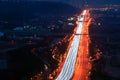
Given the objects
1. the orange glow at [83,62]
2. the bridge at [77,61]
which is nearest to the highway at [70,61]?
the bridge at [77,61]

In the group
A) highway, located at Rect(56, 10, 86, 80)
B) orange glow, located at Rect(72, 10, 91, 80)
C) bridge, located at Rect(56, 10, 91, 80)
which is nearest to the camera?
orange glow, located at Rect(72, 10, 91, 80)

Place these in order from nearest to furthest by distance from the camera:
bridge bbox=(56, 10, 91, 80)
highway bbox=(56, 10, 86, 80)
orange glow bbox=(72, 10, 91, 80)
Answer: orange glow bbox=(72, 10, 91, 80) → bridge bbox=(56, 10, 91, 80) → highway bbox=(56, 10, 86, 80)

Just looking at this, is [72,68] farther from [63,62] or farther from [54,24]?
[54,24]

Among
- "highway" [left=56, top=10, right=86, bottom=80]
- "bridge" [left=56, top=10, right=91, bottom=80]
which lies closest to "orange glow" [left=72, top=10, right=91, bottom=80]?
"bridge" [left=56, top=10, right=91, bottom=80]

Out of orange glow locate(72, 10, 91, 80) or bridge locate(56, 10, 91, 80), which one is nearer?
orange glow locate(72, 10, 91, 80)

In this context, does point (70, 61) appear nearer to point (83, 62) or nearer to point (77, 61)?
point (77, 61)

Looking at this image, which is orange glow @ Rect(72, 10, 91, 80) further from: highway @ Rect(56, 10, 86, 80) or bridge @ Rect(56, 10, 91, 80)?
highway @ Rect(56, 10, 86, 80)

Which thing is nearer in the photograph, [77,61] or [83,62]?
[83,62]

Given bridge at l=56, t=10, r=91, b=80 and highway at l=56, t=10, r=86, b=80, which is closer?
bridge at l=56, t=10, r=91, b=80

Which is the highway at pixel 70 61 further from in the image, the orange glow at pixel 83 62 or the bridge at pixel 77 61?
the orange glow at pixel 83 62

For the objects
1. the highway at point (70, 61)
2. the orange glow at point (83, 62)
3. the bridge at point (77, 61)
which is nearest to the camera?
the orange glow at point (83, 62)

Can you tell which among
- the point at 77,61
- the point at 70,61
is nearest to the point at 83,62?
the point at 77,61

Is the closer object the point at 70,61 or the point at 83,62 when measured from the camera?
the point at 83,62
